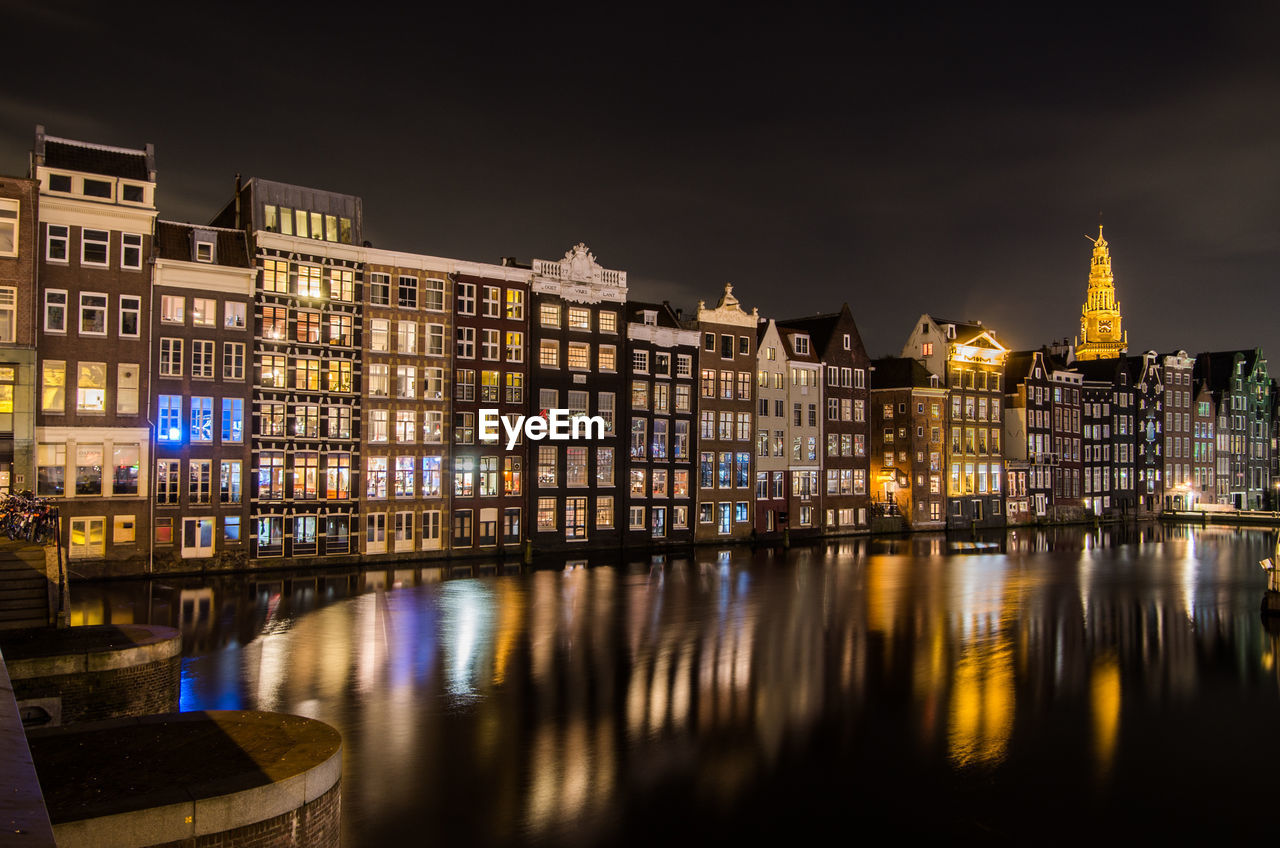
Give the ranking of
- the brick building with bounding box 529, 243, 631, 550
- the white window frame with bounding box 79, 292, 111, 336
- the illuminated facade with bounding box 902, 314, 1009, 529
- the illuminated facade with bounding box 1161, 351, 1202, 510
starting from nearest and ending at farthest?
the white window frame with bounding box 79, 292, 111, 336 → the brick building with bounding box 529, 243, 631, 550 → the illuminated facade with bounding box 902, 314, 1009, 529 → the illuminated facade with bounding box 1161, 351, 1202, 510

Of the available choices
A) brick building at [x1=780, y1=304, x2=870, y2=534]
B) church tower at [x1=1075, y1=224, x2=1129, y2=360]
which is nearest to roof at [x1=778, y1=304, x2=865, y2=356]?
brick building at [x1=780, y1=304, x2=870, y2=534]

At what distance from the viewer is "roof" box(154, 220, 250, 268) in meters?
52.2

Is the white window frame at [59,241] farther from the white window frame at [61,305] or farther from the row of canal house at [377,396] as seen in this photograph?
the white window frame at [61,305]

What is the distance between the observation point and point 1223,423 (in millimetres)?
132250

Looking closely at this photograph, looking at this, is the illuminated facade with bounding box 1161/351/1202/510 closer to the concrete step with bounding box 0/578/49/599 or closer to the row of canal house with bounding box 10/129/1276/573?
the row of canal house with bounding box 10/129/1276/573

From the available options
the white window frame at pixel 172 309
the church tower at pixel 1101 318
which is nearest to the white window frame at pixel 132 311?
the white window frame at pixel 172 309

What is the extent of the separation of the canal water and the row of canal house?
6.76 m

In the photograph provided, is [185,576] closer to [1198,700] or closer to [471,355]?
[471,355]

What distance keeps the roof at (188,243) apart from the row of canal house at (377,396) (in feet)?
0.43

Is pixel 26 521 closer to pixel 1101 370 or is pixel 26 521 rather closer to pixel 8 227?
pixel 8 227

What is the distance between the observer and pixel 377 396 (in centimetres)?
5912

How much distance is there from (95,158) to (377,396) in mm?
A: 19769

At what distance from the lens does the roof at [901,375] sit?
94750mm

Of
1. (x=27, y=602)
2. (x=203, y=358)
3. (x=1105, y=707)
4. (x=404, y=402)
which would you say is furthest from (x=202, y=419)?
(x=1105, y=707)
